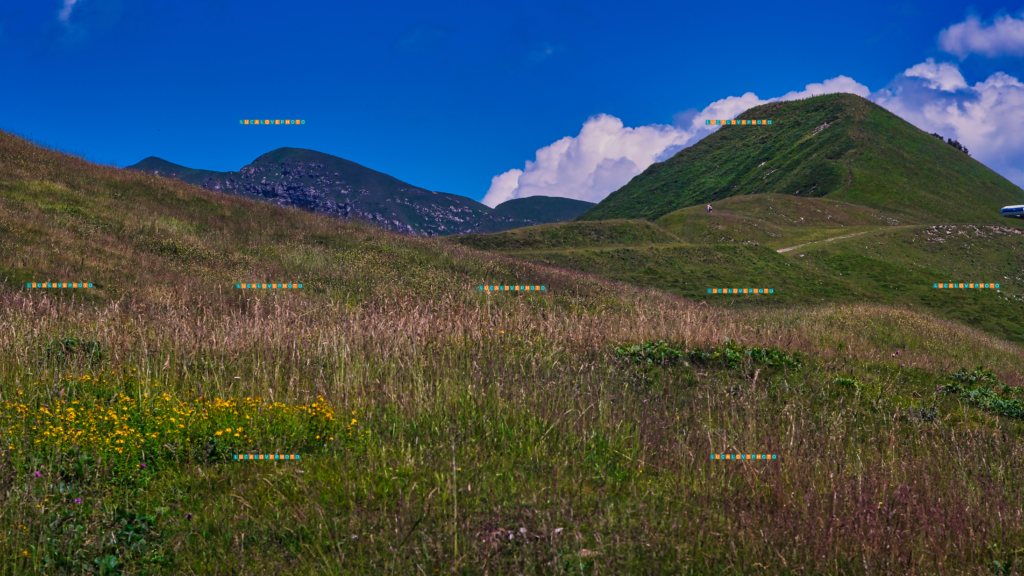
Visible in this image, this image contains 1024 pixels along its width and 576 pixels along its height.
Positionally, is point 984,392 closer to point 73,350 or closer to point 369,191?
point 73,350

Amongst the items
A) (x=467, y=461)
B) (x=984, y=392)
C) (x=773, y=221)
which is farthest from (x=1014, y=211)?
(x=467, y=461)

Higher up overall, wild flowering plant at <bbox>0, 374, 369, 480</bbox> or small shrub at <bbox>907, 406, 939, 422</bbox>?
wild flowering plant at <bbox>0, 374, 369, 480</bbox>

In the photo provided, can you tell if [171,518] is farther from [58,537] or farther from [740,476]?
[740,476]

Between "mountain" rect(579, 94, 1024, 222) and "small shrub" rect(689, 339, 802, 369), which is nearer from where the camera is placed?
"small shrub" rect(689, 339, 802, 369)

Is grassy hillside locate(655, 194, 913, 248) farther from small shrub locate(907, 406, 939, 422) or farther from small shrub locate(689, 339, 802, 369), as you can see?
small shrub locate(907, 406, 939, 422)

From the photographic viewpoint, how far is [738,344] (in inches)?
425

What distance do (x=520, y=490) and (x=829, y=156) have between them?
366 ft

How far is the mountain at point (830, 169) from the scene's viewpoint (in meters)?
85.1

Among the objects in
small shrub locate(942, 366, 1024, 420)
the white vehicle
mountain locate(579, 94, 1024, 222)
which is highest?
mountain locate(579, 94, 1024, 222)

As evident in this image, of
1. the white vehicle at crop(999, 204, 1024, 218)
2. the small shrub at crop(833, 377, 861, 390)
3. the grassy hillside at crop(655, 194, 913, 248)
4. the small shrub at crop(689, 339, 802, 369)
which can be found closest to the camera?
the small shrub at crop(833, 377, 861, 390)

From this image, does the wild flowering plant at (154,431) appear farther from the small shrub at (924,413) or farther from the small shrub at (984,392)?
the small shrub at (984,392)

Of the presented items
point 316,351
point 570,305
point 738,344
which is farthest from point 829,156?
point 316,351

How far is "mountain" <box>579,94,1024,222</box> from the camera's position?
3349 inches

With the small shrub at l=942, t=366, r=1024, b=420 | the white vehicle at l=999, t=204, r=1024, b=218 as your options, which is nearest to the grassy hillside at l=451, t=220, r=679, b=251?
the small shrub at l=942, t=366, r=1024, b=420
